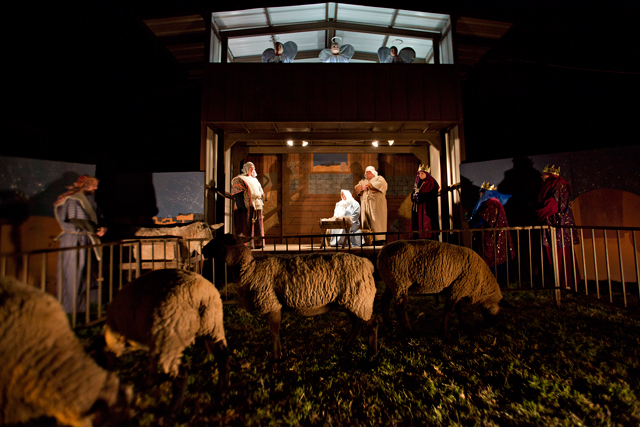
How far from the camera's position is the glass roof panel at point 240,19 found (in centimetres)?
711

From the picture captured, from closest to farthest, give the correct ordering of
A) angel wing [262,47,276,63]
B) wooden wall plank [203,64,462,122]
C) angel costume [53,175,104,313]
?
angel costume [53,175,104,313] → wooden wall plank [203,64,462,122] → angel wing [262,47,276,63]

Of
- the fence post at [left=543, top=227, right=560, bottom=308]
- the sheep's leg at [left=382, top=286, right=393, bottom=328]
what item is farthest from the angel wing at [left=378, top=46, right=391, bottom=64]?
the sheep's leg at [left=382, top=286, right=393, bottom=328]

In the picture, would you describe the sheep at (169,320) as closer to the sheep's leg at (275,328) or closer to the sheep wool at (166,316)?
the sheep wool at (166,316)

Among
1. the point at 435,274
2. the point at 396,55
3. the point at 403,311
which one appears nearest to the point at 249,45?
the point at 396,55

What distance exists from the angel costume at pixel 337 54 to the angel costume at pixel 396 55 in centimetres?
94

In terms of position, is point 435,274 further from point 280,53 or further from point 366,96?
point 280,53

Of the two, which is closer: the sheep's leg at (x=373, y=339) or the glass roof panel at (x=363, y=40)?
the sheep's leg at (x=373, y=339)

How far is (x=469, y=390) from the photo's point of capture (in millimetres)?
2340

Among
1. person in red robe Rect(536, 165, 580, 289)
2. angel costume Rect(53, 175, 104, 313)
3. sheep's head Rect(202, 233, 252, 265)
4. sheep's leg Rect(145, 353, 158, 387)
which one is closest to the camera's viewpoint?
sheep's leg Rect(145, 353, 158, 387)

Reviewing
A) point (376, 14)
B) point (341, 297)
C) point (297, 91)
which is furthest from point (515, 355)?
point (376, 14)

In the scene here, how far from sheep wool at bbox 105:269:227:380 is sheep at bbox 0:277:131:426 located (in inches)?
14.0

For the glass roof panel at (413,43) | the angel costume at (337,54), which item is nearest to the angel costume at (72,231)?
the angel costume at (337,54)

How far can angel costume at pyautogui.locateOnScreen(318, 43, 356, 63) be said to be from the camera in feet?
25.2

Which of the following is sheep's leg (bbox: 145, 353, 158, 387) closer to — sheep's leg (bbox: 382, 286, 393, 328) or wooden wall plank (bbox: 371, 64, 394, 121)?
sheep's leg (bbox: 382, 286, 393, 328)
